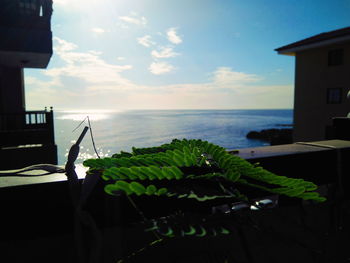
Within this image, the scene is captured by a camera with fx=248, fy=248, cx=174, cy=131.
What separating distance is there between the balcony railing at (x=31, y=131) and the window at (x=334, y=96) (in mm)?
19646

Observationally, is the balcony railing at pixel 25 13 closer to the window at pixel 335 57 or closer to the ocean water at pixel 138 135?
the ocean water at pixel 138 135

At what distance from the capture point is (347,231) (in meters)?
1.29

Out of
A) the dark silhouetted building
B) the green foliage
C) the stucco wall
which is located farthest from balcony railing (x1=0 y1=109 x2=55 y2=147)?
the stucco wall

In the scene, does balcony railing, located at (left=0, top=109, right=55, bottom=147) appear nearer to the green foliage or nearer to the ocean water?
the ocean water

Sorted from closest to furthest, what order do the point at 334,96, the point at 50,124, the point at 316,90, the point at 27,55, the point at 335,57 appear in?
the point at 27,55 < the point at 50,124 < the point at 335,57 < the point at 334,96 < the point at 316,90

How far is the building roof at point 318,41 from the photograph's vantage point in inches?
647

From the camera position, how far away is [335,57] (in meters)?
18.7

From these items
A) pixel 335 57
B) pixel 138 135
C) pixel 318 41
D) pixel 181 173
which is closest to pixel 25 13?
pixel 181 173

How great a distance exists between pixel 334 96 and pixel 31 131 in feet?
67.5

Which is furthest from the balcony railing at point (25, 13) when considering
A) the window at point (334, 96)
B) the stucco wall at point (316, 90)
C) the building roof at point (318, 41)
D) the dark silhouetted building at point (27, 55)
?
the window at point (334, 96)

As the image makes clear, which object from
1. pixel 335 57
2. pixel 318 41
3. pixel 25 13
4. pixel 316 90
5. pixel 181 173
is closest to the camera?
pixel 181 173

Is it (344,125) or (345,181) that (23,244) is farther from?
(344,125)

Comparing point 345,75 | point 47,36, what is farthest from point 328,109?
point 47,36

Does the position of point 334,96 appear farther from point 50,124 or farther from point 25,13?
point 25,13
